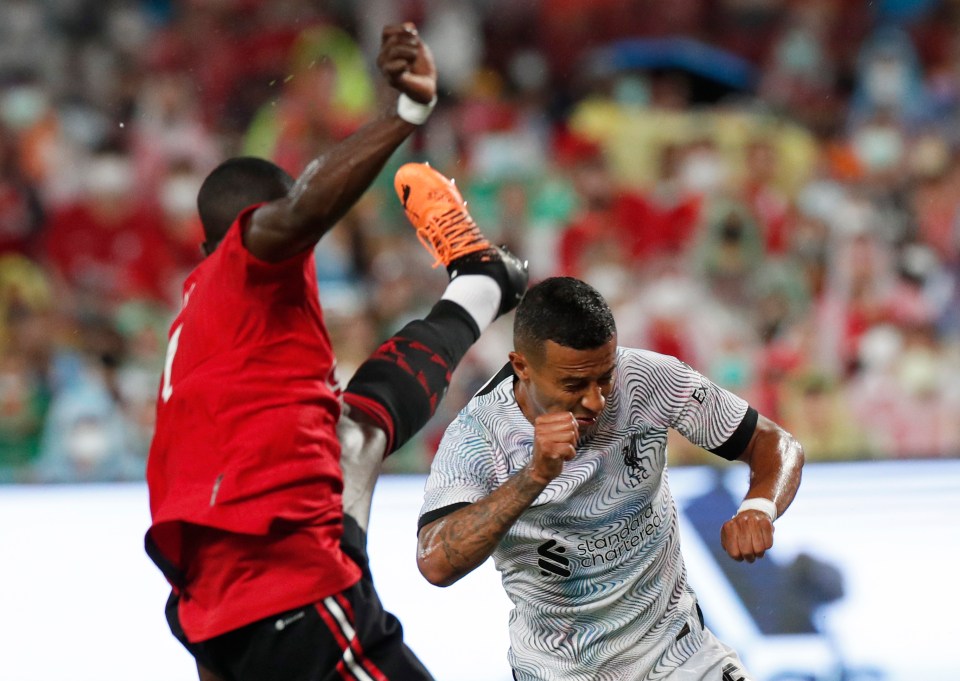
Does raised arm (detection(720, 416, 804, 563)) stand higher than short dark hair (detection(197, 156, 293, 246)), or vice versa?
short dark hair (detection(197, 156, 293, 246))

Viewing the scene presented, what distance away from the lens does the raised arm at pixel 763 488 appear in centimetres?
267

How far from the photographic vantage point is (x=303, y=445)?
110 inches

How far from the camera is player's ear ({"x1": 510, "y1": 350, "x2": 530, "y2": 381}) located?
2.91 meters

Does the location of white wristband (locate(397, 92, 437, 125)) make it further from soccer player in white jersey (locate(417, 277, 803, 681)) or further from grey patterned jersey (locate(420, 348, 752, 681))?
grey patterned jersey (locate(420, 348, 752, 681))

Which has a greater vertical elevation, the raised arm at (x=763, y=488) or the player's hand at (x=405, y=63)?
the player's hand at (x=405, y=63)

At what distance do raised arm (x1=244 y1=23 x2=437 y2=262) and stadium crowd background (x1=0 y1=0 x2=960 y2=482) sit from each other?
14.1 feet

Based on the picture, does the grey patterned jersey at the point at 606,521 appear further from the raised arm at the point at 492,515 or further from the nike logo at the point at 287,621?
the nike logo at the point at 287,621

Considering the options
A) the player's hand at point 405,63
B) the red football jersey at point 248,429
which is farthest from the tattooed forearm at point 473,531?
the player's hand at point 405,63

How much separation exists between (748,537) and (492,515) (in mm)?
552

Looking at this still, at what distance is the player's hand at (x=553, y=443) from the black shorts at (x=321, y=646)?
1.87 feet

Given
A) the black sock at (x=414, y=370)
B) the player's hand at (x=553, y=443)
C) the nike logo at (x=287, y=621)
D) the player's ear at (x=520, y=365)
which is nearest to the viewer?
the player's hand at (x=553, y=443)

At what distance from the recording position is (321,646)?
2.80m

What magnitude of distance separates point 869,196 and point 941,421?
176 cm

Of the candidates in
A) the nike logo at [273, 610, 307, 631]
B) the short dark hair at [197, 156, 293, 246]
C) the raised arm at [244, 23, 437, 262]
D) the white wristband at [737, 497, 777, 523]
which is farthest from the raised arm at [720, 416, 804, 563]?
the short dark hair at [197, 156, 293, 246]
